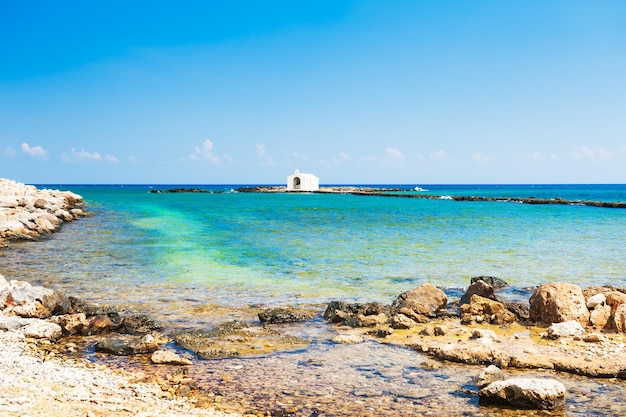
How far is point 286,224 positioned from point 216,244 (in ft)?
36.7

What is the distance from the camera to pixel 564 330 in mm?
9016

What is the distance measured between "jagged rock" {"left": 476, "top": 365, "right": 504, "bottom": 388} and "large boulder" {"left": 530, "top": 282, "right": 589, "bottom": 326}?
3.54m

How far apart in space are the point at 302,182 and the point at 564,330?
Result: 102m

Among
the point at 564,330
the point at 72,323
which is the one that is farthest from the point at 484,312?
the point at 72,323

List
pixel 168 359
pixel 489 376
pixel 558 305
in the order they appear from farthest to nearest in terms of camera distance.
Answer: pixel 558 305, pixel 168 359, pixel 489 376

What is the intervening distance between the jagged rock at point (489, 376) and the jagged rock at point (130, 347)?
4.88m

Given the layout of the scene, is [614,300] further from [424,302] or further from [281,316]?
[281,316]

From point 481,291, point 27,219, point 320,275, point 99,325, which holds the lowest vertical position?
point 320,275

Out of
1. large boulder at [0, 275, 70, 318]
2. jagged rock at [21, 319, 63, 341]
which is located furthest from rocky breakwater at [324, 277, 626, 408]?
large boulder at [0, 275, 70, 318]

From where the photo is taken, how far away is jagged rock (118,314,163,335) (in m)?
9.43

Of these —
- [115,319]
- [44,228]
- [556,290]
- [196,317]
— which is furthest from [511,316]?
[44,228]

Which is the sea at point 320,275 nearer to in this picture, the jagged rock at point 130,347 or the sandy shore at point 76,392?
the jagged rock at point 130,347

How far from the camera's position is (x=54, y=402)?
5.66 metres

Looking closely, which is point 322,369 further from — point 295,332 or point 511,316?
point 511,316
